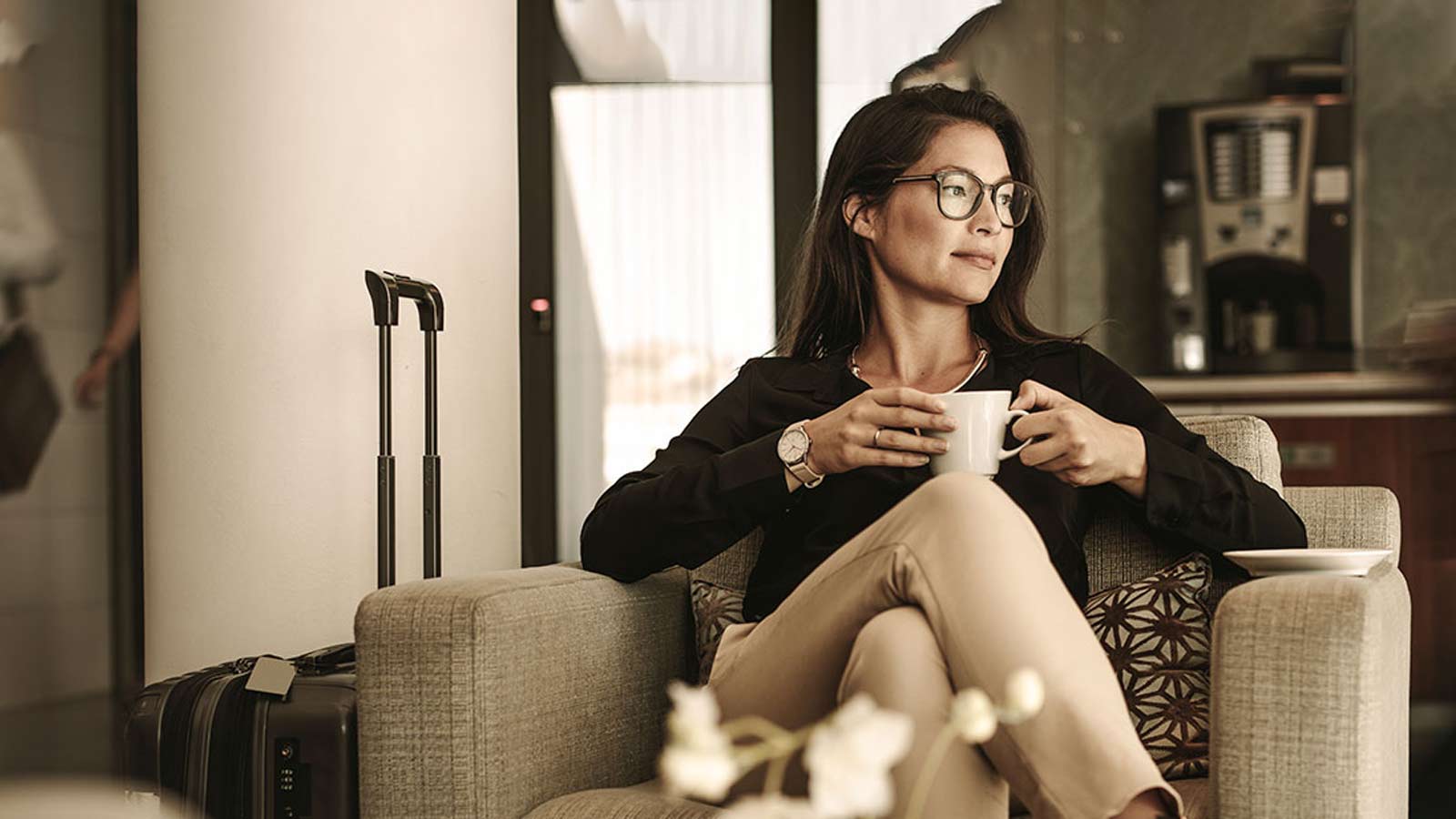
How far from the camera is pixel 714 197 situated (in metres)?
4.55

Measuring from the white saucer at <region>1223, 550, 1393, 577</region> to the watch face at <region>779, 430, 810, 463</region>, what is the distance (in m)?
0.52

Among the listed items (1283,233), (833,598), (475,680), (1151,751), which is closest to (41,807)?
(475,680)

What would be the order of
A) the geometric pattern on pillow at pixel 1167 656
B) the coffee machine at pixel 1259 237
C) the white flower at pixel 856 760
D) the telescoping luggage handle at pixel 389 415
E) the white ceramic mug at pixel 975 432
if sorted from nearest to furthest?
the white flower at pixel 856 760 → the white ceramic mug at pixel 975 432 → the geometric pattern on pillow at pixel 1167 656 → the telescoping luggage handle at pixel 389 415 → the coffee machine at pixel 1259 237

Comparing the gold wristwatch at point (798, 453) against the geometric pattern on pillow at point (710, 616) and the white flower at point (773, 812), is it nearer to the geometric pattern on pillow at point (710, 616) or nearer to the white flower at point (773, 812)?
the geometric pattern on pillow at point (710, 616)

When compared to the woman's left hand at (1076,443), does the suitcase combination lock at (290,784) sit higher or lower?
lower

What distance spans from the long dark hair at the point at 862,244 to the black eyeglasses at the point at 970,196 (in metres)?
0.07

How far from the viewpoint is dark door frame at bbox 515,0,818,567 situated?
4.51m

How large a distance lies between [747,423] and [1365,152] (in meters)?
3.20

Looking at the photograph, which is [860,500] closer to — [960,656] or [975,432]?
[975,432]

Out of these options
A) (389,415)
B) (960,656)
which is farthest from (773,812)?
(389,415)

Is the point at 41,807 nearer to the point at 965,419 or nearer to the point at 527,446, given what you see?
the point at 965,419

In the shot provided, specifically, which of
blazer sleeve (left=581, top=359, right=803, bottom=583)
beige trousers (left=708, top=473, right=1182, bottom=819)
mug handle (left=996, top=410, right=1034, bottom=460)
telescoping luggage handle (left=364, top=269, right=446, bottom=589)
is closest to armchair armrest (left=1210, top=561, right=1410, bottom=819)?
beige trousers (left=708, top=473, right=1182, bottom=819)

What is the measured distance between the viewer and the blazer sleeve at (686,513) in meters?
1.82

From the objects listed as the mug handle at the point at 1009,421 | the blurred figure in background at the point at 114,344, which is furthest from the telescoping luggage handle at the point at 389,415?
the mug handle at the point at 1009,421
